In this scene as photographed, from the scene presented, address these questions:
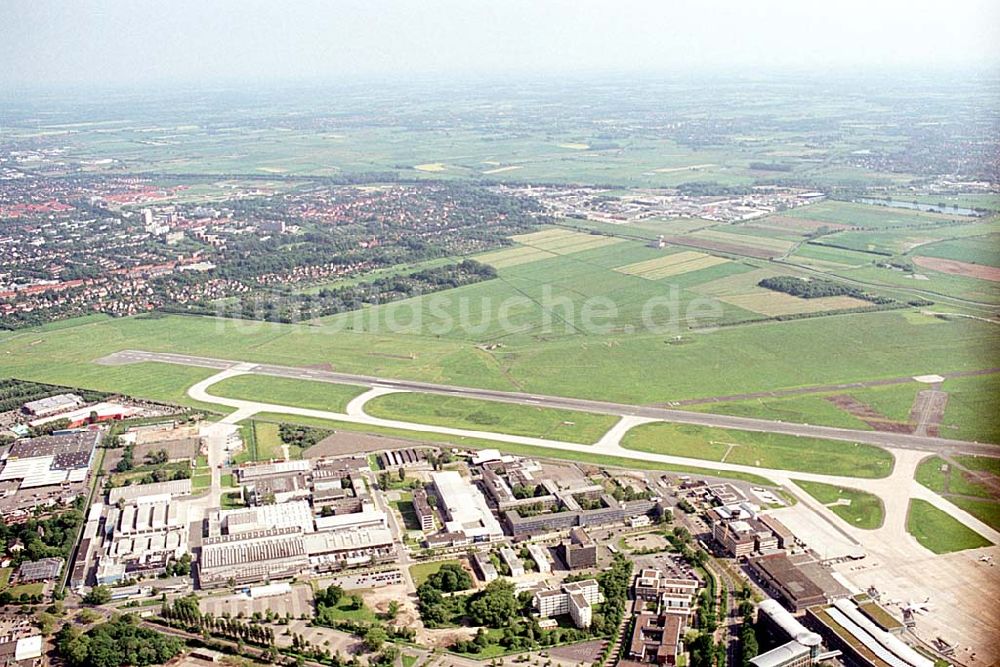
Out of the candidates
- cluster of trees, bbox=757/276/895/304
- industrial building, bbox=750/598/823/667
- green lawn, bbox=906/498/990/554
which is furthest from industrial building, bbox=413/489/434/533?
cluster of trees, bbox=757/276/895/304

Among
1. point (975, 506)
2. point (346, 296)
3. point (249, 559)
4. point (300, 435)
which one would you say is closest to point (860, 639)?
point (975, 506)

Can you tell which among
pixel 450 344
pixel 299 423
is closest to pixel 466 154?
pixel 450 344

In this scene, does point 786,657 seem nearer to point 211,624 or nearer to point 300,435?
point 211,624

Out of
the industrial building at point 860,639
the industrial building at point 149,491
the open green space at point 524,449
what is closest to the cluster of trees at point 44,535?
the industrial building at point 149,491

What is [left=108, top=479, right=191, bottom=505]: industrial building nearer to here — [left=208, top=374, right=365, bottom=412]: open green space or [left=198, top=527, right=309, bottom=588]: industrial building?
[left=198, top=527, right=309, bottom=588]: industrial building

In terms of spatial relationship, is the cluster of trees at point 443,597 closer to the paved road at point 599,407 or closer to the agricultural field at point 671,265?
the paved road at point 599,407
